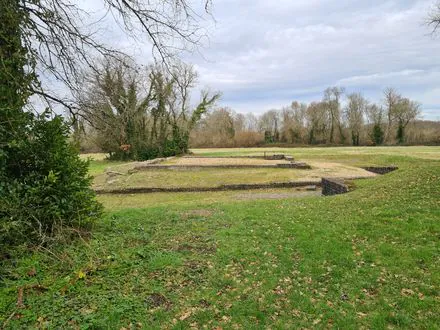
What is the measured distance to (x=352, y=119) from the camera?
5753 centimetres

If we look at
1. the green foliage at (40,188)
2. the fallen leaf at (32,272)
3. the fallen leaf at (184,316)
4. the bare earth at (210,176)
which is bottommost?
the bare earth at (210,176)

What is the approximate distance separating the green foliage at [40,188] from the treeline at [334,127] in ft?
162

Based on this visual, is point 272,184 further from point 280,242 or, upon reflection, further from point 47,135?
point 47,135

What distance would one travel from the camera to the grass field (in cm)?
332

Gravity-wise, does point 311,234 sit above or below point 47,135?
below

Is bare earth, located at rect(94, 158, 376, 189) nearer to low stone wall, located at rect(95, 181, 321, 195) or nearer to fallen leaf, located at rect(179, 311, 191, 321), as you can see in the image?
low stone wall, located at rect(95, 181, 321, 195)

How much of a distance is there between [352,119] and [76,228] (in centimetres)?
5891

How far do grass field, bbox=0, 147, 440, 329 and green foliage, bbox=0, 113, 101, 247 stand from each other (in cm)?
34

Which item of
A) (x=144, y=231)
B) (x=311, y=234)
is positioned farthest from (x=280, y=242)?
(x=144, y=231)

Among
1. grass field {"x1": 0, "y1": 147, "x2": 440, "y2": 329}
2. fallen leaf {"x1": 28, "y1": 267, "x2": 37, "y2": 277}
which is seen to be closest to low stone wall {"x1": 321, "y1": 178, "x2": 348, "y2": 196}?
grass field {"x1": 0, "y1": 147, "x2": 440, "y2": 329}

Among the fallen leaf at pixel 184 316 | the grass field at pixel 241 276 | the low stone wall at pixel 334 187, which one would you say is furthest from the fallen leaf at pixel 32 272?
the low stone wall at pixel 334 187

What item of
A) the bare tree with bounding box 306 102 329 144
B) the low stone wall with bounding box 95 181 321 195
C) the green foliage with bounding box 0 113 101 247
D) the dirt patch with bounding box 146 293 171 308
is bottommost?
the low stone wall with bounding box 95 181 321 195

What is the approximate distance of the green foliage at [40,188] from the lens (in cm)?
400

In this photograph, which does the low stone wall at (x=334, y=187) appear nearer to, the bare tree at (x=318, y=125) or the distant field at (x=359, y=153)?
the distant field at (x=359, y=153)
